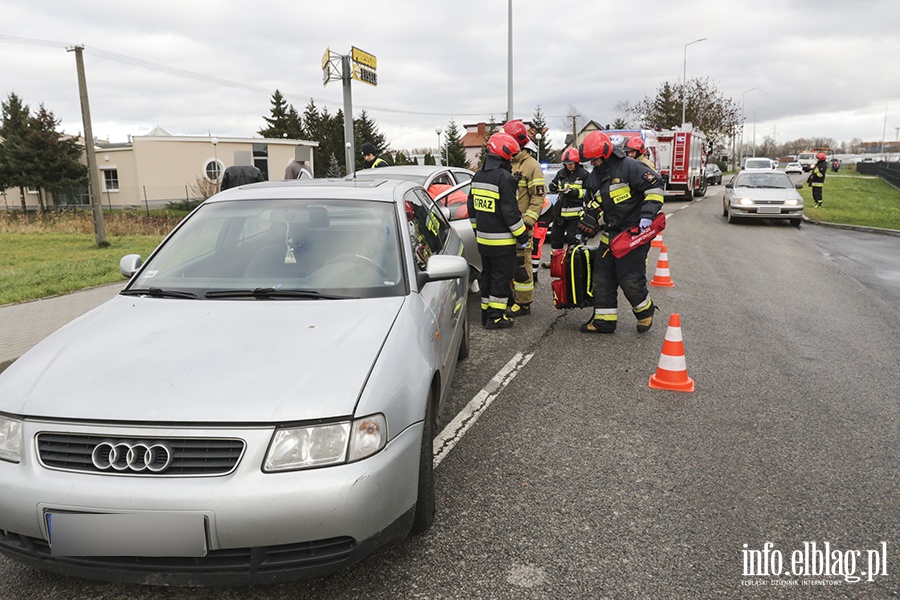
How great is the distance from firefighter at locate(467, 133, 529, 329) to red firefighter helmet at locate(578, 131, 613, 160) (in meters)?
0.73

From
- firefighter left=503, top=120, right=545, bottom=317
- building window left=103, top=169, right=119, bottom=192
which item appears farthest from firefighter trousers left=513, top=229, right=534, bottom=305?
building window left=103, top=169, right=119, bottom=192

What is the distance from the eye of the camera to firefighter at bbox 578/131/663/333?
6.69 m

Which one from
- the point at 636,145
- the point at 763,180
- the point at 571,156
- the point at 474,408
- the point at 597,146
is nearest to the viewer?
the point at 474,408

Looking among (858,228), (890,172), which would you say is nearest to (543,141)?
(890,172)

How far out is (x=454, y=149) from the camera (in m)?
67.8

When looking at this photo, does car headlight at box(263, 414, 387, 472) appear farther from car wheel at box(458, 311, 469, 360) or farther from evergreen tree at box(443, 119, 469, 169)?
evergreen tree at box(443, 119, 469, 169)

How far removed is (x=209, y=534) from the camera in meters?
2.32

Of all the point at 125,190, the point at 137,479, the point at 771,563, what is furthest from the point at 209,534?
the point at 125,190

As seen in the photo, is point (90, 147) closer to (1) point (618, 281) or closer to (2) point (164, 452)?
(1) point (618, 281)

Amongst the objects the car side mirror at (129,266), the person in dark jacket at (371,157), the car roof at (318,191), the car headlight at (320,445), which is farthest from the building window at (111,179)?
the car headlight at (320,445)

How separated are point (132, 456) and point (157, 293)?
147 cm

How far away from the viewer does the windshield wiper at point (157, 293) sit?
358cm

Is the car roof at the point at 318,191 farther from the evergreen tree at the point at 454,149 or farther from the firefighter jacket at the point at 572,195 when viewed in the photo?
the evergreen tree at the point at 454,149

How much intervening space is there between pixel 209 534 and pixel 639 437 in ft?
9.59
